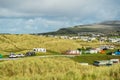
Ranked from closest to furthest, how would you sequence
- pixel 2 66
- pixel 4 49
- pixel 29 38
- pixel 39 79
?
pixel 39 79
pixel 2 66
pixel 4 49
pixel 29 38

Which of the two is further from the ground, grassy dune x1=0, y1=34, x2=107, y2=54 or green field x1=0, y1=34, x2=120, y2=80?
green field x1=0, y1=34, x2=120, y2=80

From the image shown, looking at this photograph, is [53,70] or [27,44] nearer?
[53,70]

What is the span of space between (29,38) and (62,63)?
319ft

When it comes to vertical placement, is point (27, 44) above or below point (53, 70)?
below

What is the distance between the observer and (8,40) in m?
129

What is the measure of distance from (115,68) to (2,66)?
1890 centimetres

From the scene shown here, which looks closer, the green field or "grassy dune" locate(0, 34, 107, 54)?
the green field

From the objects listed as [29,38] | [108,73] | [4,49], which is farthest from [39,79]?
[29,38]

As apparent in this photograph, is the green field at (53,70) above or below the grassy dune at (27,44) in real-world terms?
above

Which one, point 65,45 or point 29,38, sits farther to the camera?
point 29,38

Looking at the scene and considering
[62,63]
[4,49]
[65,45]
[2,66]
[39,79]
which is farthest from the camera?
[65,45]

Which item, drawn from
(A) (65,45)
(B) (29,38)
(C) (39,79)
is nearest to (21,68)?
(C) (39,79)

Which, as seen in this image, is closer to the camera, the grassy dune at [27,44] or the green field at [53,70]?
the green field at [53,70]

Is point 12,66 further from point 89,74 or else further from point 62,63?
point 89,74
